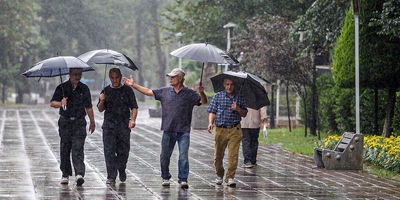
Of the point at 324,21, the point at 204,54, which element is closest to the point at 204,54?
the point at 204,54

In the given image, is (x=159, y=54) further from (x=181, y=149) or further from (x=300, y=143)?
(x=181, y=149)

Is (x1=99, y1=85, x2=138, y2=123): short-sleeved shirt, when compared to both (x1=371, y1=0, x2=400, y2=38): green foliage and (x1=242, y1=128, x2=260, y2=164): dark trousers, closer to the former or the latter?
(x1=242, y1=128, x2=260, y2=164): dark trousers

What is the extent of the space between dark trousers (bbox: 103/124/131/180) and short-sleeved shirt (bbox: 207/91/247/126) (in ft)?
4.40

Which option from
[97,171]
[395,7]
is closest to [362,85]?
[395,7]

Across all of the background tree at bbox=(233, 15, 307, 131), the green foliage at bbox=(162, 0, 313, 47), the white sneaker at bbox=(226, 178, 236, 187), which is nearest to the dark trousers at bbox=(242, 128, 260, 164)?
the white sneaker at bbox=(226, 178, 236, 187)

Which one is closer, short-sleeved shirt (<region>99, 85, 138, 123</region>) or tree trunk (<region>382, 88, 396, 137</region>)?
short-sleeved shirt (<region>99, 85, 138, 123</region>)

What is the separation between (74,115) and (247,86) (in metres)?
2.68

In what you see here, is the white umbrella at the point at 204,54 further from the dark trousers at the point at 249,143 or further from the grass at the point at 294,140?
the grass at the point at 294,140

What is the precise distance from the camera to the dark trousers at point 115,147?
34.4 ft

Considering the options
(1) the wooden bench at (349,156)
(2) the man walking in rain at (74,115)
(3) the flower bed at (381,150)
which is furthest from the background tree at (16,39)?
(2) the man walking in rain at (74,115)

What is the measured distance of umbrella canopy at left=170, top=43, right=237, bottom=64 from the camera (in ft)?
34.5

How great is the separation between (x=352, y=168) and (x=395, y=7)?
3703 mm

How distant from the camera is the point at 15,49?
46.9 metres

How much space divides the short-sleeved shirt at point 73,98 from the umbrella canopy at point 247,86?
1.98 metres
